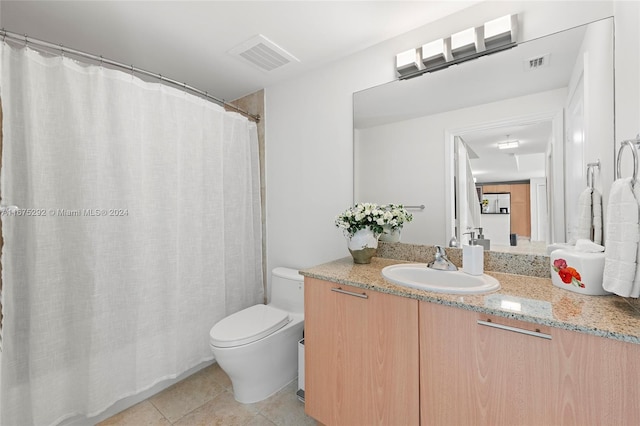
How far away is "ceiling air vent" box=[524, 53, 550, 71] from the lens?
1.32 metres

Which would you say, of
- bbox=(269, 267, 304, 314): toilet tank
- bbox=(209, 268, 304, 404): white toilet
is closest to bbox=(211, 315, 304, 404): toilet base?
bbox=(209, 268, 304, 404): white toilet

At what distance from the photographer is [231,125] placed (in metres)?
2.21

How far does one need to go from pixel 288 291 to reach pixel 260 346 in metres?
0.50

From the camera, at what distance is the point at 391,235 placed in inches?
69.3

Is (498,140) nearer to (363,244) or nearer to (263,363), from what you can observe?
(363,244)

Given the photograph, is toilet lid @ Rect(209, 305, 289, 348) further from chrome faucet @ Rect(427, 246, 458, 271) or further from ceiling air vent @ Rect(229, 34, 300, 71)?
ceiling air vent @ Rect(229, 34, 300, 71)

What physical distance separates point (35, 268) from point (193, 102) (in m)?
1.29

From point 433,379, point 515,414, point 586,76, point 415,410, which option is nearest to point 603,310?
point 515,414

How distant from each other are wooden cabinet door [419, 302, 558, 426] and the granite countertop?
38 millimetres

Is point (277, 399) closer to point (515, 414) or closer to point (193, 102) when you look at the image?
point (515, 414)

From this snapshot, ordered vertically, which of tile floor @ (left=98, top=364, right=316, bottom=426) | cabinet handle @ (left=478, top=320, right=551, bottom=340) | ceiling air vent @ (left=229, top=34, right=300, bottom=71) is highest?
ceiling air vent @ (left=229, top=34, right=300, bottom=71)

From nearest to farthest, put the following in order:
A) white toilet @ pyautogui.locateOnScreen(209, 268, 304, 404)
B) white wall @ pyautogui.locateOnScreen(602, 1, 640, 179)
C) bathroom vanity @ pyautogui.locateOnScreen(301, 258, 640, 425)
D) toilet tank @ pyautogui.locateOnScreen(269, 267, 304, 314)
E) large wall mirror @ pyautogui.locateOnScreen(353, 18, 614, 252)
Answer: bathroom vanity @ pyautogui.locateOnScreen(301, 258, 640, 425) < white wall @ pyautogui.locateOnScreen(602, 1, 640, 179) < large wall mirror @ pyautogui.locateOnScreen(353, 18, 614, 252) < white toilet @ pyautogui.locateOnScreen(209, 268, 304, 404) < toilet tank @ pyautogui.locateOnScreen(269, 267, 304, 314)

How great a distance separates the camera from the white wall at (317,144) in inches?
69.4

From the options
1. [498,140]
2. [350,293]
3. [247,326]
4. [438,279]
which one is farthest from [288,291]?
[498,140]
